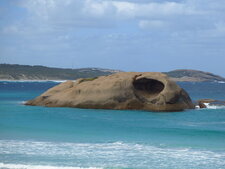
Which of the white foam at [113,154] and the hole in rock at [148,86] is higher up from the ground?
the hole in rock at [148,86]

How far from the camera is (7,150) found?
21531 mm

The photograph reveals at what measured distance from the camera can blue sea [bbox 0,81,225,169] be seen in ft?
64.3

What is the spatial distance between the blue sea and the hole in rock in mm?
3312

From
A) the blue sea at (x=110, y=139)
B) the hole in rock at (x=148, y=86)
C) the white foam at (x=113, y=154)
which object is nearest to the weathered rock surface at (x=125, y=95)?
the hole in rock at (x=148, y=86)

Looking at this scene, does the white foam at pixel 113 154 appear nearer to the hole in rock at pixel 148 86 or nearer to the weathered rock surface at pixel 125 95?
the weathered rock surface at pixel 125 95

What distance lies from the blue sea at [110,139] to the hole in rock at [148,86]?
10.9 feet

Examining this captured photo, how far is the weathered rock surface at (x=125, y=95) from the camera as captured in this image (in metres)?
39.0

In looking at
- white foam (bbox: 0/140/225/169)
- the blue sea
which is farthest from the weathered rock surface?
white foam (bbox: 0/140/225/169)

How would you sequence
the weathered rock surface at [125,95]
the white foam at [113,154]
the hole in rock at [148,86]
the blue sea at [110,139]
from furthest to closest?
the hole in rock at [148,86] → the weathered rock surface at [125,95] → the blue sea at [110,139] → the white foam at [113,154]

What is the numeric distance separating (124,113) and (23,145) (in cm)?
1546

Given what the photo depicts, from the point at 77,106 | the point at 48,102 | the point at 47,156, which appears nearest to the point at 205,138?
the point at 47,156

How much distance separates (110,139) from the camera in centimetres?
2516

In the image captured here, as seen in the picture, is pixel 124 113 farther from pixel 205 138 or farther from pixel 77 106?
pixel 205 138

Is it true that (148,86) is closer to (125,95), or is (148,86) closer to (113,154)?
(125,95)
